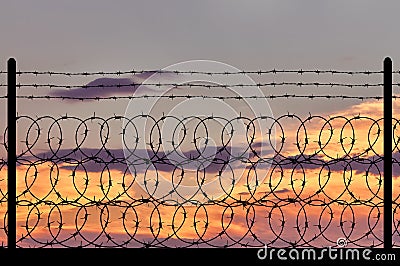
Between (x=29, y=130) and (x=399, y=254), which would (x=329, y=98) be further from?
(x=29, y=130)

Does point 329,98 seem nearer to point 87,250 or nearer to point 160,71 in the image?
point 160,71

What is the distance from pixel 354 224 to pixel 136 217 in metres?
2.36

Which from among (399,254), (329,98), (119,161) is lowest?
(399,254)

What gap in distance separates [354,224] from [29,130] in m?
3.69

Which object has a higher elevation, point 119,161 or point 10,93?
point 10,93

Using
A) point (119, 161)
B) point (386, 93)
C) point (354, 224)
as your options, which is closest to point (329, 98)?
point (386, 93)

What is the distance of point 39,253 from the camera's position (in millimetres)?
9609

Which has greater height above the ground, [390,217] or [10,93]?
[10,93]

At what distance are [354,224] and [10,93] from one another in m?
4.04

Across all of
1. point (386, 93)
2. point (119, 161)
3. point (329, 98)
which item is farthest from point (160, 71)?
point (386, 93)

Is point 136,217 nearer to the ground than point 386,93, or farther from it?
nearer to the ground

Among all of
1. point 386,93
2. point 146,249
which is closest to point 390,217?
point 386,93

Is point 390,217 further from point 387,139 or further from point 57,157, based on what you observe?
Answer: point 57,157

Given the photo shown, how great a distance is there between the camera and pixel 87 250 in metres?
9.62
